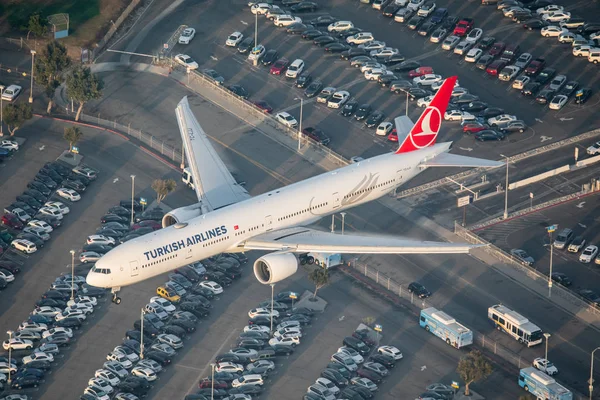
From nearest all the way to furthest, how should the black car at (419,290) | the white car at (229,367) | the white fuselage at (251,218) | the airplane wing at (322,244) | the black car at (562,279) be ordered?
the white fuselage at (251,218), the airplane wing at (322,244), the white car at (229,367), the black car at (419,290), the black car at (562,279)

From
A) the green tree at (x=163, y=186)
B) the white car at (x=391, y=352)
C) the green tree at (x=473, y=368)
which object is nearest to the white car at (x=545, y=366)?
the green tree at (x=473, y=368)

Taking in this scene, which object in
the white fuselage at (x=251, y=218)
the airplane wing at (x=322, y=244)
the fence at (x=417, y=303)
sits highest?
the white fuselage at (x=251, y=218)

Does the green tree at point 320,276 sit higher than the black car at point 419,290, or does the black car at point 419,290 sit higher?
the green tree at point 320,276

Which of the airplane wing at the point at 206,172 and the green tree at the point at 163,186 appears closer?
the airplane wing at the point at 206,172

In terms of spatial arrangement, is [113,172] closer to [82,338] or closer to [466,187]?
[82,338]

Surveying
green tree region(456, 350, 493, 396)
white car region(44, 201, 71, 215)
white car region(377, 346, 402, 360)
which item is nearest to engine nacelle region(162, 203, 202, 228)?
white car region(377, 346, 402, 360)

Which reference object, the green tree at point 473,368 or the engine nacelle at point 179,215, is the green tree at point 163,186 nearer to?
the engine nacelle at point 179,215

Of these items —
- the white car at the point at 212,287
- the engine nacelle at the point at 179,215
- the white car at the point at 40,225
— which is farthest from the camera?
the white car at the point at 40,225
